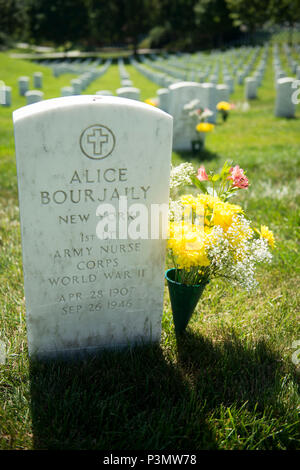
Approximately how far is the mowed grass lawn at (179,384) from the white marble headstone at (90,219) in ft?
0.75

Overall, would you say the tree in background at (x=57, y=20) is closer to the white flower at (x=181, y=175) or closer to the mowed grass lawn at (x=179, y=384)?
the mowed grass lawn at (x=179, y=384)

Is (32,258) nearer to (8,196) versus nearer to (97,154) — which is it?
(97,154)

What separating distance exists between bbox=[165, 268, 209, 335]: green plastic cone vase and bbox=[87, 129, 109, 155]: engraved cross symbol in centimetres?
98

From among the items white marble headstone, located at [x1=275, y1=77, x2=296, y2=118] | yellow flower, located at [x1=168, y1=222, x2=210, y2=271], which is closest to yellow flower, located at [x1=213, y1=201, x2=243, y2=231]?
yellow flower, located at [x1=168, y1=222, x2=210, y2=271]

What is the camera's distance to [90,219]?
236 centimetres

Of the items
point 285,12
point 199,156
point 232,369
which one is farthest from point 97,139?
point 285,12

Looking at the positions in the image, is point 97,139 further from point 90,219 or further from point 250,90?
point 250,90

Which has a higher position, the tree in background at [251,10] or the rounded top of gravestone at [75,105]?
the tree in background at [251,10]

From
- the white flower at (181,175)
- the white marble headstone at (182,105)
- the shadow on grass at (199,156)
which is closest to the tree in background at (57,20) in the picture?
the white marble headstone at (182,105)

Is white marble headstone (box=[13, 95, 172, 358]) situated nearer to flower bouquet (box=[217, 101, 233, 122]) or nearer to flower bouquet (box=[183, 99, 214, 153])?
flower bouquet (box=[183, 99, 214, 153])

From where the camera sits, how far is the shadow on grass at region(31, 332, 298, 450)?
204 centimetres

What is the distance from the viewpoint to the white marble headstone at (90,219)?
84.2 inches

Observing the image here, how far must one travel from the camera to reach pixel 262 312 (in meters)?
3.06
